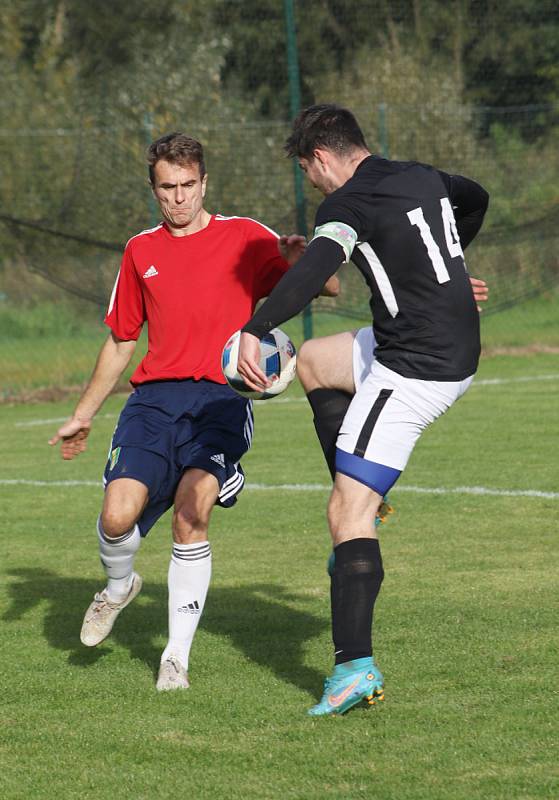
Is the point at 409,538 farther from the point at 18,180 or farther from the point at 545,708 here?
the point at 18,180

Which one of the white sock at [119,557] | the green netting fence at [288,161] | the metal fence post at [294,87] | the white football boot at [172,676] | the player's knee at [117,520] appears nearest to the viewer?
the white football boot at [172,676]

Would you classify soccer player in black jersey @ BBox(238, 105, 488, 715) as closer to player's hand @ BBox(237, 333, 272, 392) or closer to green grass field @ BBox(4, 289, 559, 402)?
player's hand @ BBox(237, 333, 272, 392)

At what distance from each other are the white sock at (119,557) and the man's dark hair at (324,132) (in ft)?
5.62

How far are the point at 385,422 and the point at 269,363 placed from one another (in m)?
0.66

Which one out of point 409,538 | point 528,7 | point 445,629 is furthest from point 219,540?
point 528,7

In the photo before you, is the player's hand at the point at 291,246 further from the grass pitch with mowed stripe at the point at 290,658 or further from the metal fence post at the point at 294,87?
the metal fence post at the point at 294,87

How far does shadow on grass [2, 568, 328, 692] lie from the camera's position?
5.69 m

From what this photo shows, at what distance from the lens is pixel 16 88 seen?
84.5ft

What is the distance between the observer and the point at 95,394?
573 centimetres

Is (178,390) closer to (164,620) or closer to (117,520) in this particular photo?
(117,520)

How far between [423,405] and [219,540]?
3.67 meters

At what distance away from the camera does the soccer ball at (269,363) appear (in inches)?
195

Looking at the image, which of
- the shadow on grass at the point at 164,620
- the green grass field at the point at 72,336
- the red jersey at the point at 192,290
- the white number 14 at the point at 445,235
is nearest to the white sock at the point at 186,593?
the shadow on grass at the point at 164,620

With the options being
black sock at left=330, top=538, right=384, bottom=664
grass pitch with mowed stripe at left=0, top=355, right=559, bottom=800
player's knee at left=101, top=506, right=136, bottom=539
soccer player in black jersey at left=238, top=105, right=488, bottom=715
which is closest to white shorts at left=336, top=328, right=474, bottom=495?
soccer player in black jersey at left=238, top=105, right=488, bottom=715
